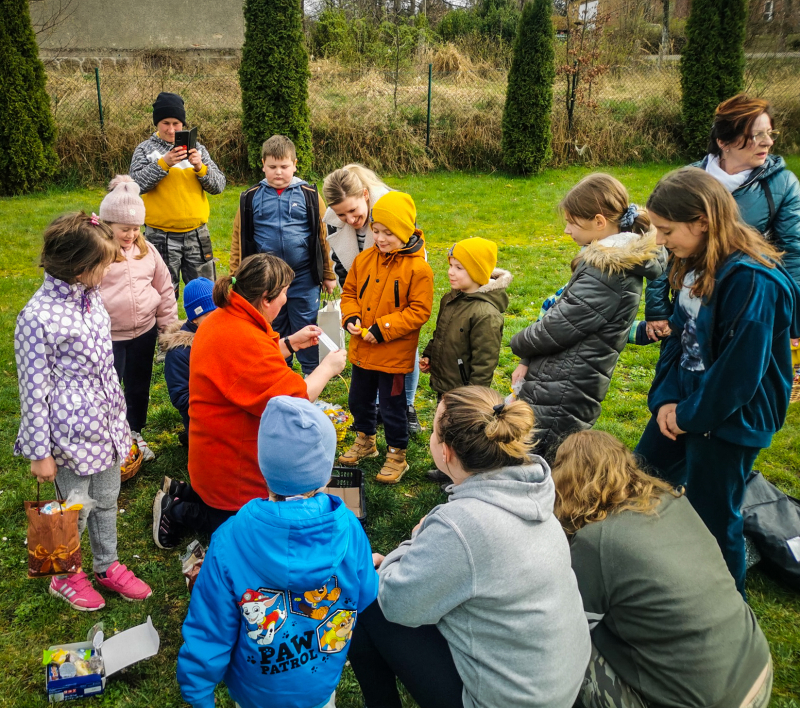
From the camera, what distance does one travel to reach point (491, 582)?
1.94m

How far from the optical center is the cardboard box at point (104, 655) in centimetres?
262

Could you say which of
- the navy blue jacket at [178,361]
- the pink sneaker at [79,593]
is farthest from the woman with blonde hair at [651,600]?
the navy blue jacket at [178,361]

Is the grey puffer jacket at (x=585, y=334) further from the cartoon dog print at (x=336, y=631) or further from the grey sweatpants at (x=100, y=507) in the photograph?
the grey sweatpants at (x=100, y=507)

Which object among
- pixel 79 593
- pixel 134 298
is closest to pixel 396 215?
pixel 134 298

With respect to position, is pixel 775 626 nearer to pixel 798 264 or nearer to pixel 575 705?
pixel 575 705

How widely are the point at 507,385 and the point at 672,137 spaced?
11.8m

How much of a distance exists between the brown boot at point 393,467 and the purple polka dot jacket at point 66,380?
165 centimetres

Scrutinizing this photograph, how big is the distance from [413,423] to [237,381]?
214cm

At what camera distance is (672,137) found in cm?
1477

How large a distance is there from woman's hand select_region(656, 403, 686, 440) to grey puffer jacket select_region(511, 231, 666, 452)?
1.49 feet

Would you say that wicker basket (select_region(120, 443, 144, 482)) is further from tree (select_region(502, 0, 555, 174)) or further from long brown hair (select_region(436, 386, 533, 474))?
tree (select_region(502, 0, 555, 174))

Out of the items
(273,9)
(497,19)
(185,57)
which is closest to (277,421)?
(273,9)

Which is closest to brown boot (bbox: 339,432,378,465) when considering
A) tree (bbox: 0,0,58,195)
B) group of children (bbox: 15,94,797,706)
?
group of children (bbox: 15,94,797,706)

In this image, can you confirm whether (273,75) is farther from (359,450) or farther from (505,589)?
(505,589)
